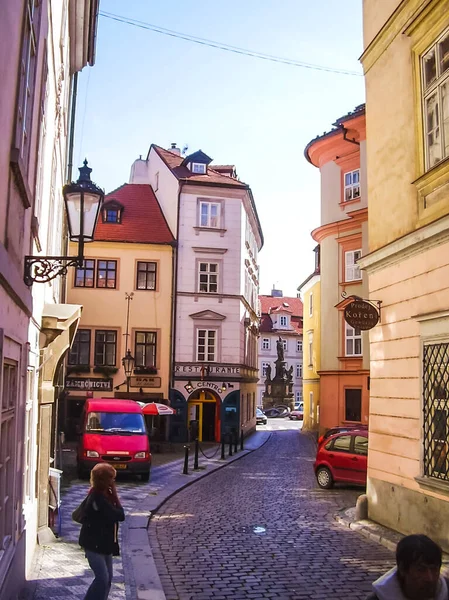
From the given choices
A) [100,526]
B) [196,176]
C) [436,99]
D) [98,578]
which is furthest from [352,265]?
[98,578]

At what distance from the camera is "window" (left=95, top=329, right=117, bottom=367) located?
3052cm

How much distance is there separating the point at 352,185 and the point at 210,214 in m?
8.15

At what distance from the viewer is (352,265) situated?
26984 millimetres

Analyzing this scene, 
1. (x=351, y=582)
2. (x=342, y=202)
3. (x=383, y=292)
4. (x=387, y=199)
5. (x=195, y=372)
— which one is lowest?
(x=351, y=582)

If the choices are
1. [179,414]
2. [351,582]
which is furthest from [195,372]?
[351,582]

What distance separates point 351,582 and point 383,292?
5281 millimetres

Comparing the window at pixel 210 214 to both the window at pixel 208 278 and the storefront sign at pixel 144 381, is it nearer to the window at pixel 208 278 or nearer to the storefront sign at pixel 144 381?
the window at pixel 208 278

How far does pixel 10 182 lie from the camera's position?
16.9ft

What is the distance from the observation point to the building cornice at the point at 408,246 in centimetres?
914

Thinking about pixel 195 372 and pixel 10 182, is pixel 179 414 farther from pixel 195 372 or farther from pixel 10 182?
pixel 10 182

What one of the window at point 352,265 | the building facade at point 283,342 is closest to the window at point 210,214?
the window at point 352,265

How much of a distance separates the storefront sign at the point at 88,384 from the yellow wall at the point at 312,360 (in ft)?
42.5

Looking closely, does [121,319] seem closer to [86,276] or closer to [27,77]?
[86,276]

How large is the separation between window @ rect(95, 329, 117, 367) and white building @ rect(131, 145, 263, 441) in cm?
305
